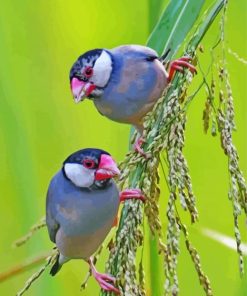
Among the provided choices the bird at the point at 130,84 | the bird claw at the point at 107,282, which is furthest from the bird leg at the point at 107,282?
the bird at the point at 130,84

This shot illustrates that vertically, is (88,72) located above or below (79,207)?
above

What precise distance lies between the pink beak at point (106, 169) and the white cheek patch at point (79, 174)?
0.04 ft

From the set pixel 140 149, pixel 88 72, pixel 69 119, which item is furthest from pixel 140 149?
pixel 69 119

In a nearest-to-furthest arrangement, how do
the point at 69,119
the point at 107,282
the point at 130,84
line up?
the point at 107,282 < the point at 130,84 < the point at 69,119

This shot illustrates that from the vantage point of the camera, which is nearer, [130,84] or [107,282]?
[107,282]

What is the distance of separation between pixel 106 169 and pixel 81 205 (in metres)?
0.06

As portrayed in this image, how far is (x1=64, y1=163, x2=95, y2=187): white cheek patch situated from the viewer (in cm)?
62

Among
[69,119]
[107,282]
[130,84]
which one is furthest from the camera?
[69,119]

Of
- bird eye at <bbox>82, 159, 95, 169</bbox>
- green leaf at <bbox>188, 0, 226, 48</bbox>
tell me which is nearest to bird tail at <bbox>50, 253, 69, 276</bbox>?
bird eye at <bbox>82, 159, 95, 169</bbox>

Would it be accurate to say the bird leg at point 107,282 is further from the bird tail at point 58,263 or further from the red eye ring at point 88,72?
the red eye ring at point 88,72

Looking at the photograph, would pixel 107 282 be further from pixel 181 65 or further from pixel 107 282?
pixel 181 65

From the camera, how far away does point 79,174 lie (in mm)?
629

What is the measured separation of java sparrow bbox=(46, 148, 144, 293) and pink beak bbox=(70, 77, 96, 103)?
0.15 feet

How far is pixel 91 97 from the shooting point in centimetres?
66
